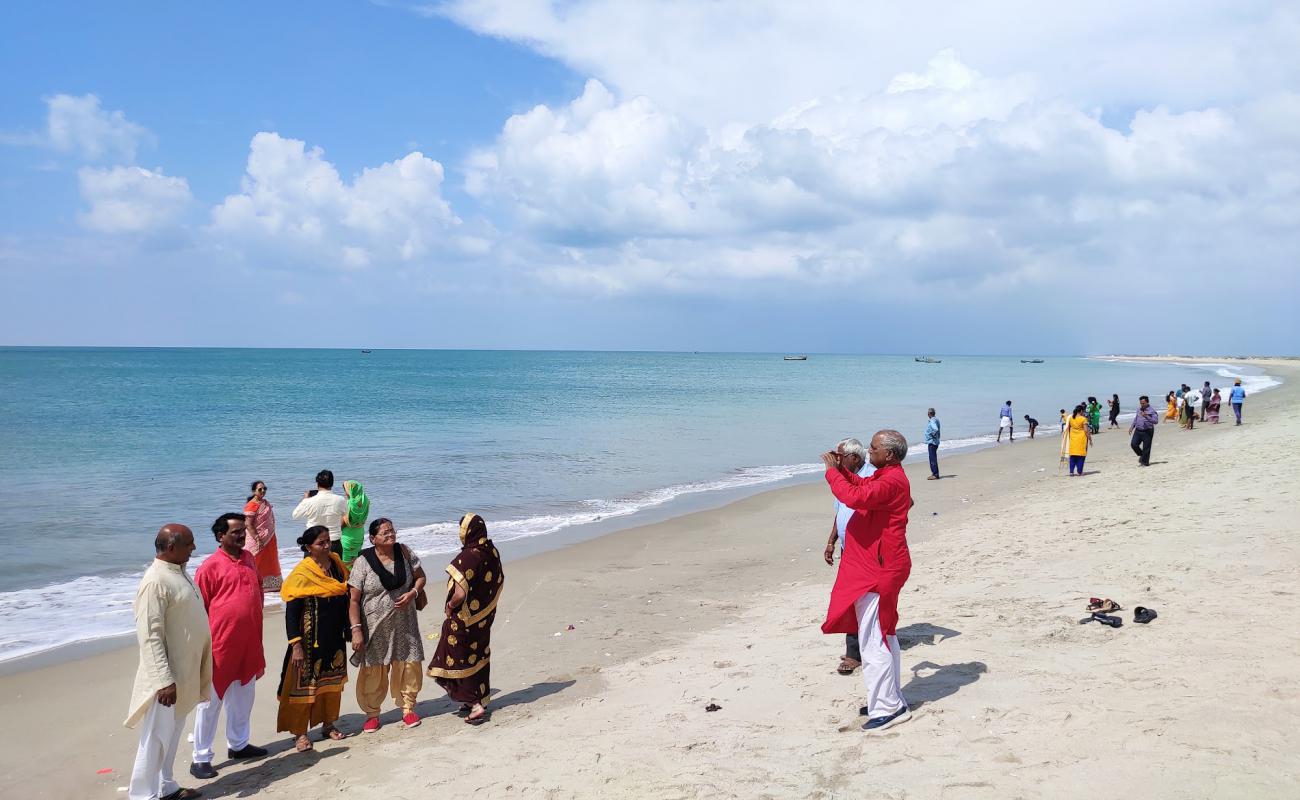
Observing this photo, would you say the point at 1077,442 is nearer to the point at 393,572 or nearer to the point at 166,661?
the point at 393,572

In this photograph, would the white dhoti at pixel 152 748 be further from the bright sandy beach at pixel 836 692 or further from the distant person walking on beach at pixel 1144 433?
the distant person walking on beach at pixel 1144 433

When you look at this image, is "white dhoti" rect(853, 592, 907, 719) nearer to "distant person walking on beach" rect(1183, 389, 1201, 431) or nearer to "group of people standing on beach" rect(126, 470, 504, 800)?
"group of people standing on beach" rect(126, 470, 504, 800)

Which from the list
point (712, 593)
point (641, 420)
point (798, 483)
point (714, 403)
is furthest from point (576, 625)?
point (714, 403)

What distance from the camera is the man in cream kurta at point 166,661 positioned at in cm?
462

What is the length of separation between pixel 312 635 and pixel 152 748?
1.07m

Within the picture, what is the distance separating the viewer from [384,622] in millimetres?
5785

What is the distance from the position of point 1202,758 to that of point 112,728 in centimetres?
740

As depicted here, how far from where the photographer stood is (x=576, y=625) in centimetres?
890

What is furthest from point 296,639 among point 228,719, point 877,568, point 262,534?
point 262,534

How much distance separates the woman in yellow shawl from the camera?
5496 millimetres

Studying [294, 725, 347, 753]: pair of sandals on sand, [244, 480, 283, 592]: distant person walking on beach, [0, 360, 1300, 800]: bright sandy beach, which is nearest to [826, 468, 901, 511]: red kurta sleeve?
[0, 360, 1300, 800]: bright sandy beach

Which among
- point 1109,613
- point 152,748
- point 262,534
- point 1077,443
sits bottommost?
point 152,748

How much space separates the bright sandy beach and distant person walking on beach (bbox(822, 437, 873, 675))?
0.18m

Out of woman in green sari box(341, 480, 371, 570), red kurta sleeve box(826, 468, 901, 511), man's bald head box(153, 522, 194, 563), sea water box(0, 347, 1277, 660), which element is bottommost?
sea water box(0, 347, 1277, 660)
